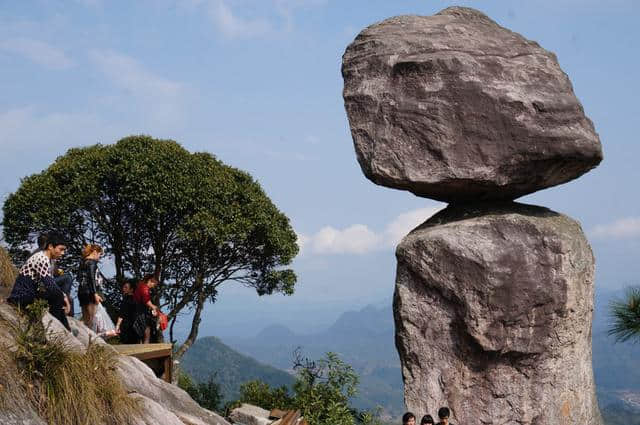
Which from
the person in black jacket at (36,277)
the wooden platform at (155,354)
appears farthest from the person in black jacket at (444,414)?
the person in black jacket at (36,277)

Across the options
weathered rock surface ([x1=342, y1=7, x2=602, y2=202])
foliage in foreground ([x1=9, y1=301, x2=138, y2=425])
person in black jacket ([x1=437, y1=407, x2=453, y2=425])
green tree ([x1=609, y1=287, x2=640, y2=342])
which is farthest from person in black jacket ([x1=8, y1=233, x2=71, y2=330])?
green tree ([x1=609, y1=287, x2=640, y2=342])

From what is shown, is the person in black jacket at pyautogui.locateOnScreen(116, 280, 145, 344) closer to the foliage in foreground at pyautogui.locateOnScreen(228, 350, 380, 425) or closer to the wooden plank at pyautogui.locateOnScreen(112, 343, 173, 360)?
the wooden plank at pyautogui.locateOnScreen(112, 343, 173, 360)

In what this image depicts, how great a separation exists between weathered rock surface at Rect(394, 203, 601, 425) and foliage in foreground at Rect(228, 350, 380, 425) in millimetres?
3325

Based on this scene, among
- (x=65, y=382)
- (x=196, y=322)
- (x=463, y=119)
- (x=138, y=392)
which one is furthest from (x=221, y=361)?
(x=65, y=382)

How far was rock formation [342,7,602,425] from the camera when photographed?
31.1 ft

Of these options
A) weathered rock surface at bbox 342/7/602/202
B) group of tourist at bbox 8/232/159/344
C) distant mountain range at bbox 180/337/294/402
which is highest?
weathered rock surface at bbox 342/7/602/202

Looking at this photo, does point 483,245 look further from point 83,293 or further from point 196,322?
point 196,322

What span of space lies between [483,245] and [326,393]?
5.33 meters

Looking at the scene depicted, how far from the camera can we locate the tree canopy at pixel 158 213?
17.2 m

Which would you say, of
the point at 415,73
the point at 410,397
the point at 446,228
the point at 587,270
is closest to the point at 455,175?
the point at 446,228

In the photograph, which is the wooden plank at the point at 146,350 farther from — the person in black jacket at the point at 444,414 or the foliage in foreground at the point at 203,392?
the foliage in foreground at the point at 203,392

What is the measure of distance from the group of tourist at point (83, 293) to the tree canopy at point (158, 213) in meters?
4.66

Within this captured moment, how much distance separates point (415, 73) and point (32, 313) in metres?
5.45

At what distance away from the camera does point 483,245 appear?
949cm
